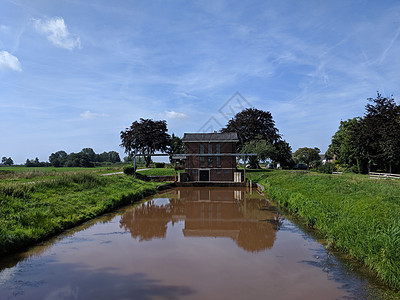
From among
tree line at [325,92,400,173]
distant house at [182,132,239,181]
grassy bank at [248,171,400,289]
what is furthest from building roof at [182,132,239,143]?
grassy bank at [248,171,400,289]

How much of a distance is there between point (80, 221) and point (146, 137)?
49.2 metres

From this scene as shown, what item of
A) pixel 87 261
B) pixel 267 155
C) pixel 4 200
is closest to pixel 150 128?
pixel 267 155

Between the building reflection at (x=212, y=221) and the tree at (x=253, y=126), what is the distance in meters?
34.9

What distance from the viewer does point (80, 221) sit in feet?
45.9

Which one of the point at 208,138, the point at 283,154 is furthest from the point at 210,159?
the point at 283,154

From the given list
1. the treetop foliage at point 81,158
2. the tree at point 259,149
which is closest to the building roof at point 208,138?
the tree at point 259,149

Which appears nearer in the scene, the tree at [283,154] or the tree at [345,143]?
the tree at [345,143]

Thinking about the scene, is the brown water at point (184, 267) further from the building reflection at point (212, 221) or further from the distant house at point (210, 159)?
the distant house at point (210, 159)

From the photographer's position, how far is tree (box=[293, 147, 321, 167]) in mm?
86938

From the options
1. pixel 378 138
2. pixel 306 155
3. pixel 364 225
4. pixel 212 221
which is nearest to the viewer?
pixel 364 225

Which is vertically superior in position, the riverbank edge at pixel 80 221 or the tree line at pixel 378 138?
the tree line at pixel 378 138

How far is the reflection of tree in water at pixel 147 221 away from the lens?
40.4 ft

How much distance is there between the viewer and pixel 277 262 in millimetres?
8570

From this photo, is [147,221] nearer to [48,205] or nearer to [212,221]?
[212,221]
